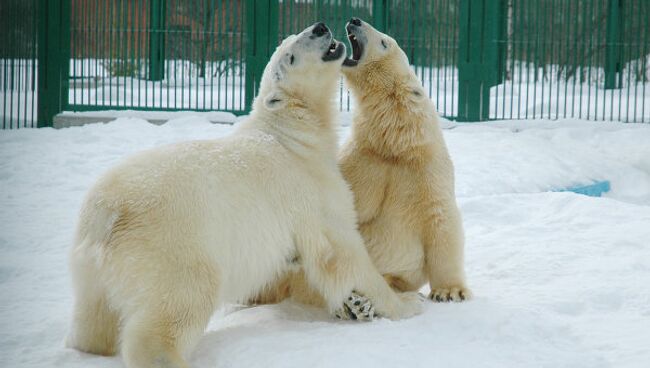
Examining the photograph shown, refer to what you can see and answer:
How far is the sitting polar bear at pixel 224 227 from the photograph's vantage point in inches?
99.9

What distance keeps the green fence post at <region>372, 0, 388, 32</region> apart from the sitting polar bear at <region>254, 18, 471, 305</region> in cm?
584

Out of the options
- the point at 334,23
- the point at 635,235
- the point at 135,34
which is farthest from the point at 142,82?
the point at 635,235

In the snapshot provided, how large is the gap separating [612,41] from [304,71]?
6.96 m

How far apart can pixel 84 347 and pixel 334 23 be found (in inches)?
274

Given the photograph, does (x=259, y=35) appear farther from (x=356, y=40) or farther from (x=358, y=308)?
(x=358, y=308)

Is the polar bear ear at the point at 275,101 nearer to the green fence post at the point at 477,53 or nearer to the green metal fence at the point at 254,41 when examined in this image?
the green metal fence at the point at 254,41

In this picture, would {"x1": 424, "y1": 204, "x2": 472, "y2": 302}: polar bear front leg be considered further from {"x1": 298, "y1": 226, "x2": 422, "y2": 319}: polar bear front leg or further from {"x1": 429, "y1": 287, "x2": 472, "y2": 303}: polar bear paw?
{"x1": 298, "y1": 226, "x2": 422, "y2": 319}: polar bear front leg

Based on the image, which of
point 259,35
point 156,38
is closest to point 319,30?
point 259,35

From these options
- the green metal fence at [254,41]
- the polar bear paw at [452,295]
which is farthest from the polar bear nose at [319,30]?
the green metal fence at [254,41]

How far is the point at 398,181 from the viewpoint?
11.3 feet

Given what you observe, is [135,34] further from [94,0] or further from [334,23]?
[334,23]

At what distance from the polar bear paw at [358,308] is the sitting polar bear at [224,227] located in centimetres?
3

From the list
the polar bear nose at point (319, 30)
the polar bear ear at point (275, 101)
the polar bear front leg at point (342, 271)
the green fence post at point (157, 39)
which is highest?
the green fence post at point (157, 39)

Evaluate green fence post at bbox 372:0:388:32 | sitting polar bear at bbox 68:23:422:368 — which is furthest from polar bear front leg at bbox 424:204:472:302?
green fence post at bbox 372:0:388:32
